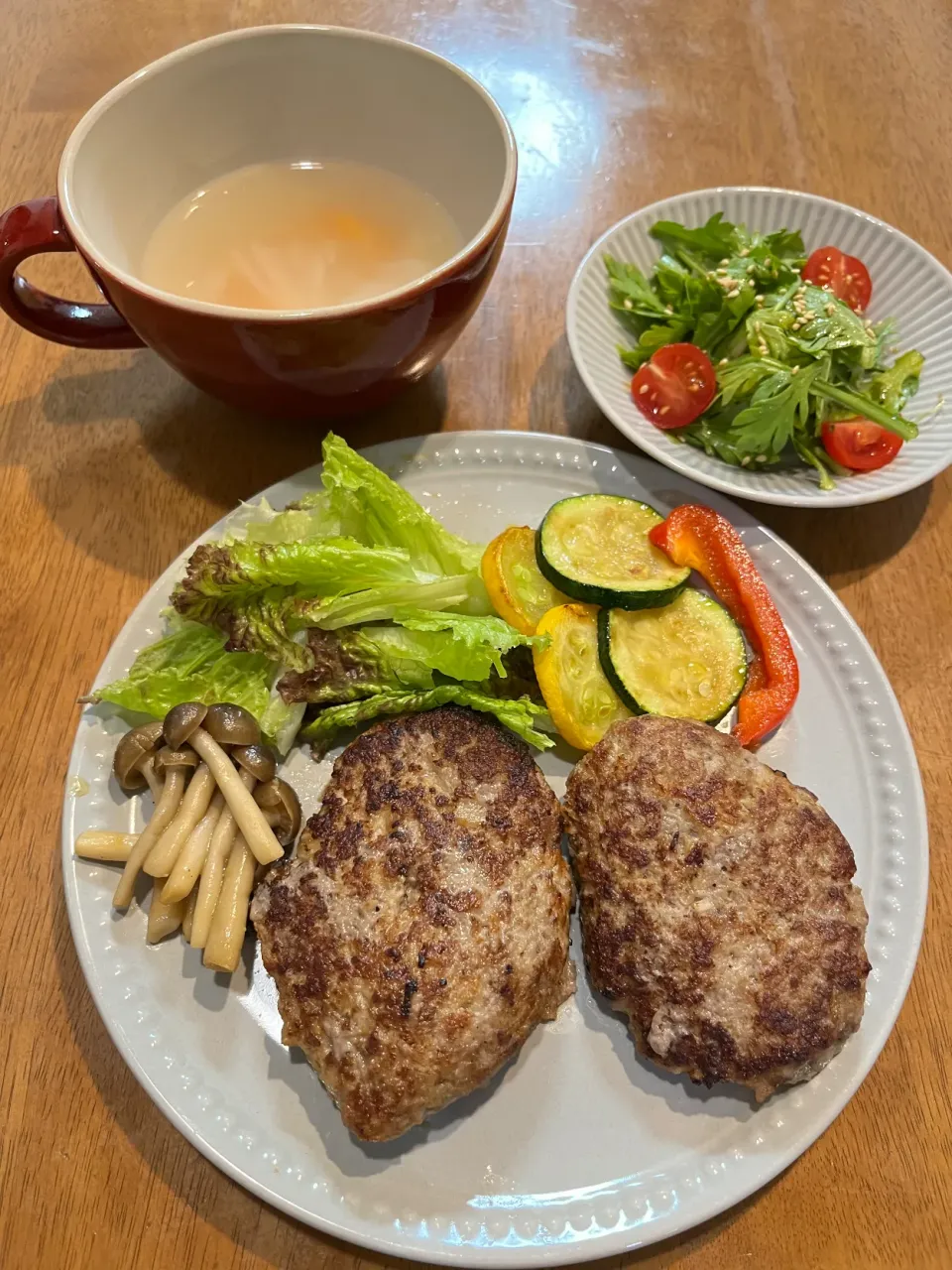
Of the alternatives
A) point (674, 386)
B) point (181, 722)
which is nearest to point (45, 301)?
point (181, 722)

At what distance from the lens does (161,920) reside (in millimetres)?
1844

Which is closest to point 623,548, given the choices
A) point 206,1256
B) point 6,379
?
point 206,1256

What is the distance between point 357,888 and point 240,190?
6.43 ft

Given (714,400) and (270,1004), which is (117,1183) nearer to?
(270,1004)

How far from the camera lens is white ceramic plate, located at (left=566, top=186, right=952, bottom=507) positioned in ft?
7.67

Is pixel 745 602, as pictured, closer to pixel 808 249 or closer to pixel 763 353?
pixel 763 353

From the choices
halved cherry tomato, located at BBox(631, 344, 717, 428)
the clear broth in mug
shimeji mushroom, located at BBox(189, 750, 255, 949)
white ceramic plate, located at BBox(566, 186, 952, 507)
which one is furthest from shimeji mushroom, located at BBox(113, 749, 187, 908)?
halved cherry tomato, located at BBox(631, 344, 717, 428)

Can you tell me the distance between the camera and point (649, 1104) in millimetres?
1768

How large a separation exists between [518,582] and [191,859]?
1.01 meters

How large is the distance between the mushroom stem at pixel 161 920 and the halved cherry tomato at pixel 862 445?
2.09 meters

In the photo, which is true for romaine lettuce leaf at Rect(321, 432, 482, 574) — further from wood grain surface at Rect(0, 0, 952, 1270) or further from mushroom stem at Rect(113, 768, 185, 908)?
mushroom stem at Rect(113, 768, 185, 908)

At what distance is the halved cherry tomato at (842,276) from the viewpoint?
267 cm

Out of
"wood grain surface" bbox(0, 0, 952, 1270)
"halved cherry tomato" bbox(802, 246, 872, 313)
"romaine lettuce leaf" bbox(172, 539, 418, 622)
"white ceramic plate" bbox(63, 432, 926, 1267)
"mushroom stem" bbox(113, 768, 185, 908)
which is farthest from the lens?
"halved cherry tomato" bbox(802, 246, 872, 313)

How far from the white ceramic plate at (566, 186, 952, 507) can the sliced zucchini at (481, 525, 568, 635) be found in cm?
46
